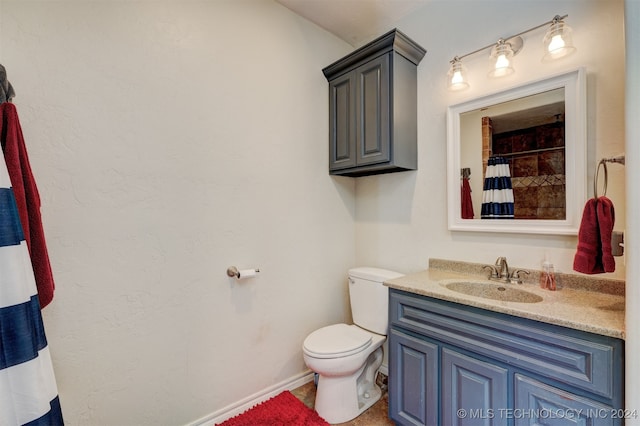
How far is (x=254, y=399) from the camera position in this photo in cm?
182

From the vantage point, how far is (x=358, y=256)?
2445 millimetres

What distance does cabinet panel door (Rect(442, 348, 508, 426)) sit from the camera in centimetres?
Result: 120

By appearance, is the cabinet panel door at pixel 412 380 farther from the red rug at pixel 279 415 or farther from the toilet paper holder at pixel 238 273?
the toilet paper holder at pixel 238 273

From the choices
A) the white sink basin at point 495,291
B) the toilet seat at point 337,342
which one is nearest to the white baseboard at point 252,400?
the toilet seat at point 337,342

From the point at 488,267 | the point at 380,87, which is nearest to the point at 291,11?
the point at 380,87

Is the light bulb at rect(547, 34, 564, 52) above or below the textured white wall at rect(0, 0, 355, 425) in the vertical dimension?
above

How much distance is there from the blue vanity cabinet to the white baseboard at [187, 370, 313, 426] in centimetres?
70

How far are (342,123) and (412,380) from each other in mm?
1716

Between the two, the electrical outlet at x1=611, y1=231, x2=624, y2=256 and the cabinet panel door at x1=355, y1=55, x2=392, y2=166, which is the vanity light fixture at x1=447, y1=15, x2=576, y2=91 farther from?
the electrical outlet at x1=611, y1=231, x2=624, y2=256

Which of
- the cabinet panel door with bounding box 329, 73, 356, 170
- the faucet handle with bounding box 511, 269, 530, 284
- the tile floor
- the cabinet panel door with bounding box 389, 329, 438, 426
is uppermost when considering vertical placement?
the cabinet panel door with bounding box 329, 73, 356, 170

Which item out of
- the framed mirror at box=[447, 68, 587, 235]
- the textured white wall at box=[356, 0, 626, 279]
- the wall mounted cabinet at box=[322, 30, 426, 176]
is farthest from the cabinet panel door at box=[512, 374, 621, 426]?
the wall mounted cabinet at box=[322, 30, 426, 176]

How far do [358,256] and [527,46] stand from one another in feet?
5.73

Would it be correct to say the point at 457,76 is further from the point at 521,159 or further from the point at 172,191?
the point at 172,191

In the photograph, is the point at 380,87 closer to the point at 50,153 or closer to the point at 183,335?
the point at 50,153
